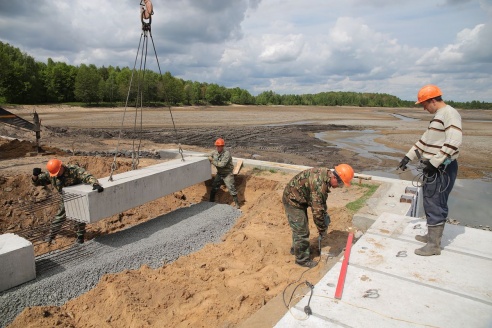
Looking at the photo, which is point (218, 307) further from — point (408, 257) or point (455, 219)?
point (455, 219)

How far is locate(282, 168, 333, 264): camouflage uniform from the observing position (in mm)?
4801

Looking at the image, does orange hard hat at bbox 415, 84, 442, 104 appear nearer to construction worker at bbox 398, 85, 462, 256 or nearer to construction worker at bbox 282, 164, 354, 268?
construction worker at bbox 398, 85, 462, 256

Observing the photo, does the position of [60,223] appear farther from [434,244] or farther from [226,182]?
[434,244]

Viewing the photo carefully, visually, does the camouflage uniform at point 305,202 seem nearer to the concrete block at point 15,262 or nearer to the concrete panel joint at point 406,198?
the concrete panel joint at point 406,198

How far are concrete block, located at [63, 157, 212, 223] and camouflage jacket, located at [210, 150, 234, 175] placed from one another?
0.77ft

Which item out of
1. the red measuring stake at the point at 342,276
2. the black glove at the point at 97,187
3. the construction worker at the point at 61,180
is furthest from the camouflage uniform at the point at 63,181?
the red measuring stake at the point at 342,276

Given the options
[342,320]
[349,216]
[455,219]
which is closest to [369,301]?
[342,320]

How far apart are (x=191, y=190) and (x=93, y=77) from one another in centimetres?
4978

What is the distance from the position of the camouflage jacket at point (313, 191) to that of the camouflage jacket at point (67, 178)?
3.65 metres

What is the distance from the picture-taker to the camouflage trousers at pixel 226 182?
8.81 metres

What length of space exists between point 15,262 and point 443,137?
222 inches

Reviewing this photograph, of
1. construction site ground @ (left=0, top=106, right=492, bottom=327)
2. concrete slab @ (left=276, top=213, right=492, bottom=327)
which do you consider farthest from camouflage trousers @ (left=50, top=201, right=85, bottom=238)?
concrete slab @ (left=276, top=213, right=492, bottom=327)

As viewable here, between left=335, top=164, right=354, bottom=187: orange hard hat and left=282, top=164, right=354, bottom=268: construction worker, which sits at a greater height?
left=335, top=164, right=354, bottom=187: orange hard hat

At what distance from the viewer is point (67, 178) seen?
20.6 ft
